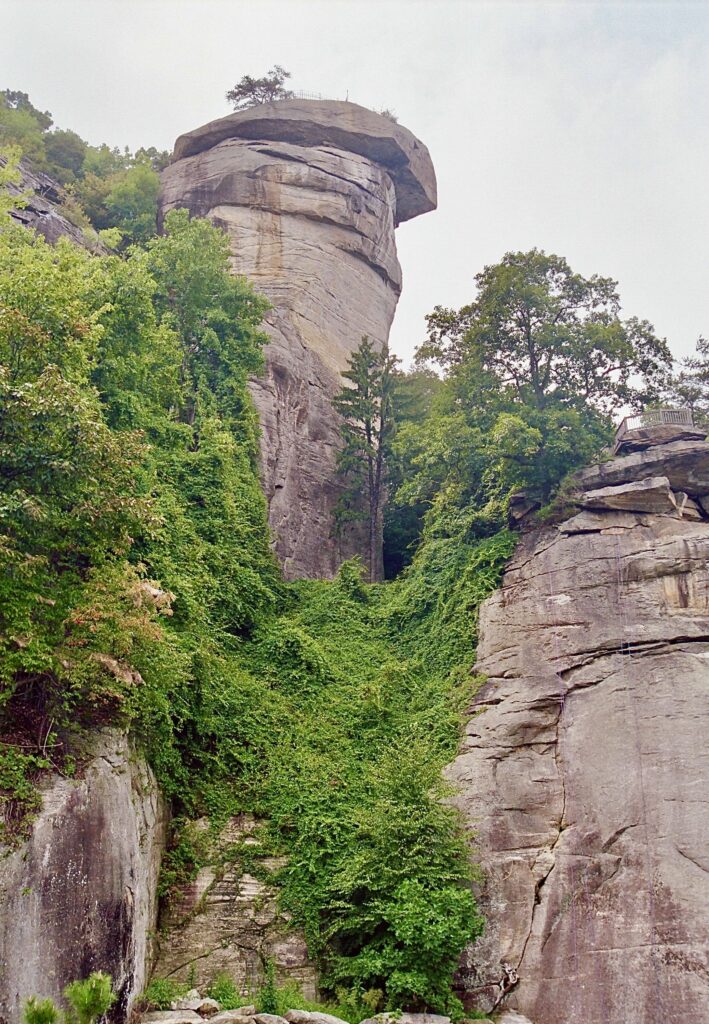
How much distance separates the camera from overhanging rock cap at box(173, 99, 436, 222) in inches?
1371

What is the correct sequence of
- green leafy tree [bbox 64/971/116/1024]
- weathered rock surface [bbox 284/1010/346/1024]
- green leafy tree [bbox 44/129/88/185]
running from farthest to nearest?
green leafy tree [bbox 44/129/88/185] < weathered rock surface [bbox 284/1010/346/1024] < green leafy tree [bbox 64/971/116/1024]

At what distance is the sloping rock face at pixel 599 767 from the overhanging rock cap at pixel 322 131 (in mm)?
20315

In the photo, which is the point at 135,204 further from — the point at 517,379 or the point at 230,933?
the point at 230,933

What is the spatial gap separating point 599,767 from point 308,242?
21858 millimetres

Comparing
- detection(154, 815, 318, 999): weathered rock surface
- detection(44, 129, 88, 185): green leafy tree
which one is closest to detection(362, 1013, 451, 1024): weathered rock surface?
detection(154, 815, 318, 999): weathered rock surface

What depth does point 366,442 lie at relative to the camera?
28.2 m

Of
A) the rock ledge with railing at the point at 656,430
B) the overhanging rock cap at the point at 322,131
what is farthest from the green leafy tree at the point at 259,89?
the rock ledge with railing at the point at 656,430

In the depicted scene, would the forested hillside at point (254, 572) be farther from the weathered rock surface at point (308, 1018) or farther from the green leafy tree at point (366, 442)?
the weathered rock surface at point (308, 1018)

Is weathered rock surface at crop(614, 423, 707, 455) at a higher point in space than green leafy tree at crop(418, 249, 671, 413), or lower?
lower

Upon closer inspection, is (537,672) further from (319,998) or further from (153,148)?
(153,148)

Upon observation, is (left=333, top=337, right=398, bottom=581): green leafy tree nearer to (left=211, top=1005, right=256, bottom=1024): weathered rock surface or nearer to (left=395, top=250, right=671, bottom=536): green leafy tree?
(left=395, top=250, right=671, bottom=536): green leafy tree

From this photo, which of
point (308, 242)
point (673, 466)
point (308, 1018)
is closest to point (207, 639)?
point (308, 1018)

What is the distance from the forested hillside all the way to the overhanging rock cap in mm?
9704

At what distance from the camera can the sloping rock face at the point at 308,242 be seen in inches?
1056
